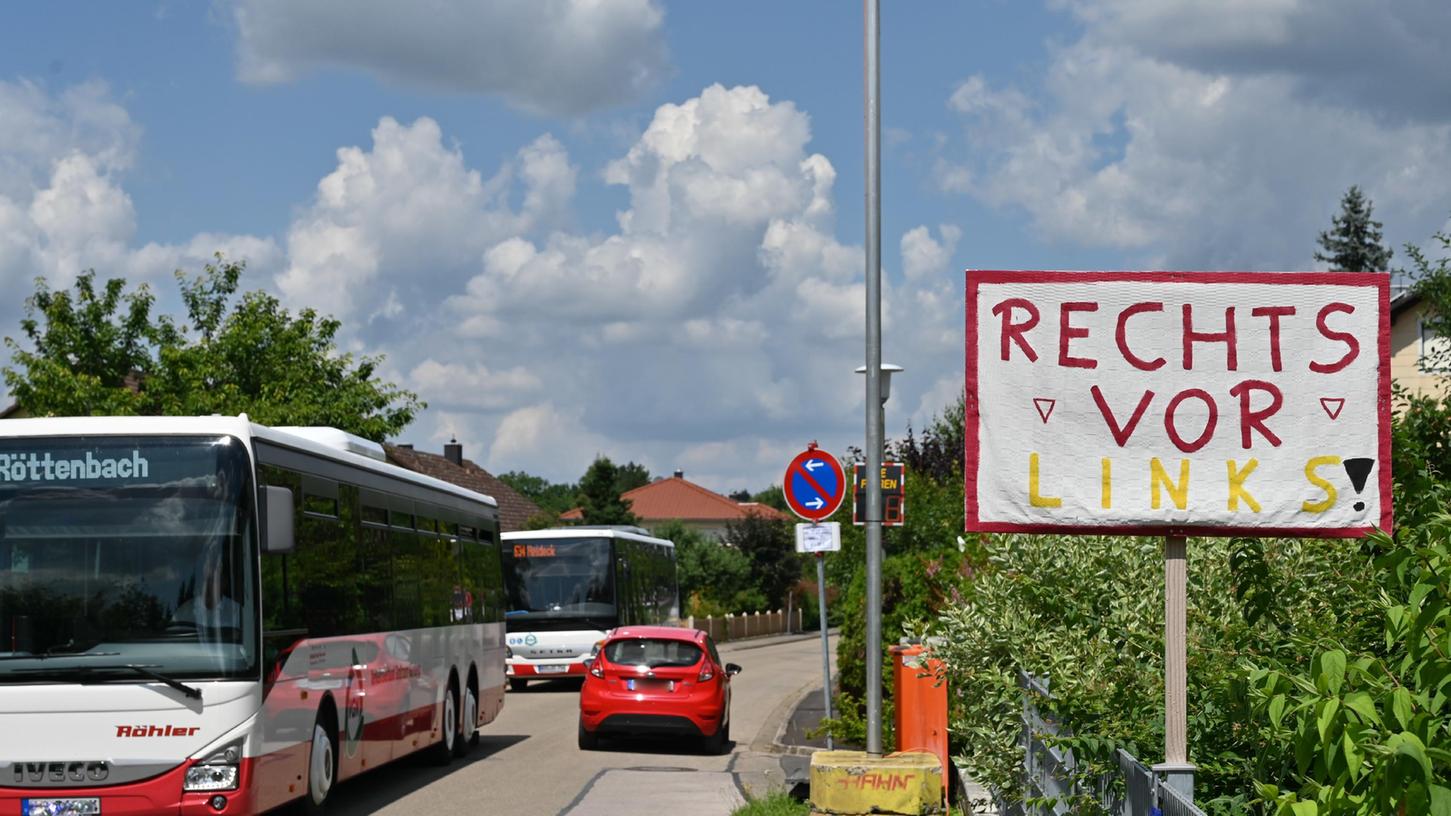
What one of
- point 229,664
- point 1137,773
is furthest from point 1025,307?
point 229,664

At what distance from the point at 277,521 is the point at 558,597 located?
21.4 meters

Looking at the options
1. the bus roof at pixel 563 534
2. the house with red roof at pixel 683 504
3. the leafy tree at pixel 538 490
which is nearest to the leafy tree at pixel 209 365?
the bus roof at pixel 563 534

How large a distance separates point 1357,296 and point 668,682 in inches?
613

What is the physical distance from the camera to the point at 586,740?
67.6ft

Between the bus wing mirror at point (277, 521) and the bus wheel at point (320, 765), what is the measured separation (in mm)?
2032

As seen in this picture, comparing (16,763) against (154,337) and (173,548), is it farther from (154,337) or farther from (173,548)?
(154,337)

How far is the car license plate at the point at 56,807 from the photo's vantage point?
34.8ft

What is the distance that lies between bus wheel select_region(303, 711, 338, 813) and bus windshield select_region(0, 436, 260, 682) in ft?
6.55

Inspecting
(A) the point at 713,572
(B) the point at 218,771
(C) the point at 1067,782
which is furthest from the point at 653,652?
(A) the point at 713,572

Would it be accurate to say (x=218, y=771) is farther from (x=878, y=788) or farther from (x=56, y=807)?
(x=878, y=788)

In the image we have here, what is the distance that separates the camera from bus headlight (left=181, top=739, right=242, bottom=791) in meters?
10.8

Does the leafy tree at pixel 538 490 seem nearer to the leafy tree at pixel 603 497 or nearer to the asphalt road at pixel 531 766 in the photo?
the leafy tree at pixel 603 497

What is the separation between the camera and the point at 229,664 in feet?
36.0

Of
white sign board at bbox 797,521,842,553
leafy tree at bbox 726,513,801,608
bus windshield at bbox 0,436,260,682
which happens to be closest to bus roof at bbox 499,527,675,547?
white sign board at bbox 797,521,842,553
